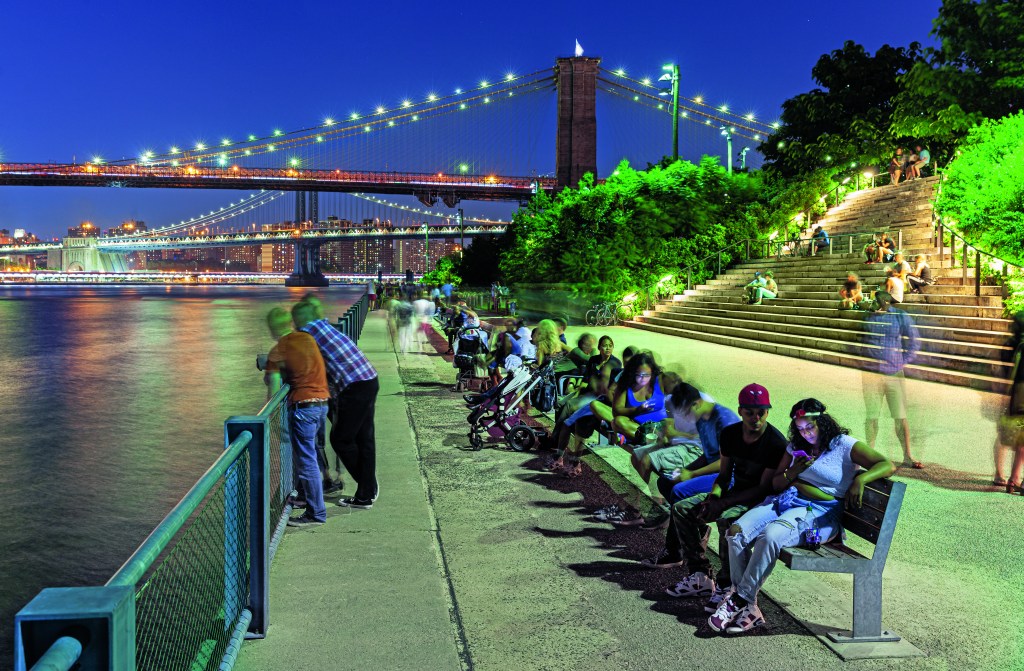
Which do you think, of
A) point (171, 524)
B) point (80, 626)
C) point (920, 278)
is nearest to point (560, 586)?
point (171, 524)

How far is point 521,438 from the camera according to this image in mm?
9242

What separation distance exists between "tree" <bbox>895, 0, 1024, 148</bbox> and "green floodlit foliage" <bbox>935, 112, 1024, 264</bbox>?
3248 millimetres

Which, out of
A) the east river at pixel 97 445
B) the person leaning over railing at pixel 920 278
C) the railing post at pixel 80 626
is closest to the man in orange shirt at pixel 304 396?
the east river at pixel 97 445

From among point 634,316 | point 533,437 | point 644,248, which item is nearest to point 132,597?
point 533,437

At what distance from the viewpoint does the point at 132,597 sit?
6.95ft

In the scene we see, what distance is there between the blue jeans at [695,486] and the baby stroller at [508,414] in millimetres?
3563

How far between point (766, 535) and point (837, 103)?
36760 mm

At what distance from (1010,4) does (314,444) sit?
2815 centimetres

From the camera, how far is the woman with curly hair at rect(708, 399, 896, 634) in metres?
4.35

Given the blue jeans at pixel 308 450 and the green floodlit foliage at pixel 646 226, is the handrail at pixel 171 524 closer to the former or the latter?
the blue jeans at pixel 308 450

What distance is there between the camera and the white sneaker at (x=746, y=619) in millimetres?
4328

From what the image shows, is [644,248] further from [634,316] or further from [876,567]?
[876,567]

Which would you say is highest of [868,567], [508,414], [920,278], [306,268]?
[306,268]

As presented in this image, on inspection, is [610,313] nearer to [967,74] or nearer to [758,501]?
[967,74]
